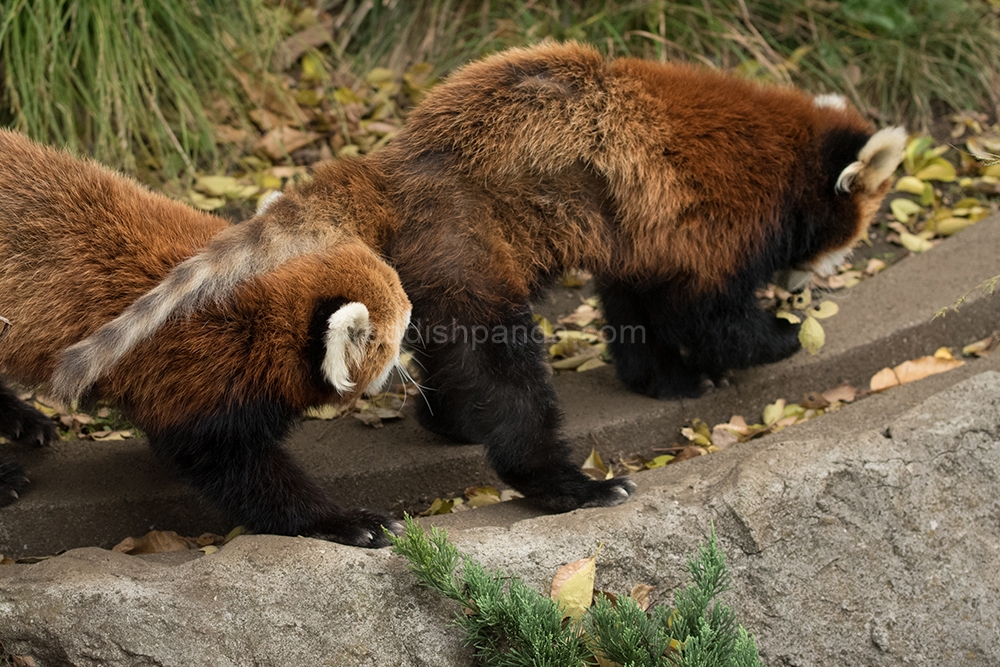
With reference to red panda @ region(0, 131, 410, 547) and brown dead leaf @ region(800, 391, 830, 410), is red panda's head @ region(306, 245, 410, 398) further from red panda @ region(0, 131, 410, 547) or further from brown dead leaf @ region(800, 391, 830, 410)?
brown dead leaf @ region(800, 391, 830, 410)

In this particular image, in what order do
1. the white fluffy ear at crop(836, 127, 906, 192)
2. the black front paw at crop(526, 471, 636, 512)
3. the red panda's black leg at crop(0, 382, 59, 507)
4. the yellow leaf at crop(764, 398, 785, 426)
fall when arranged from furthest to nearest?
1. the yellow leaf at crop(764, 398, 785, 426)
2. the red panda's black leg at crop(0, 382, 59, 507)
3. the white fluffy ear at crop(836, 127, 906, 192)
4. the black front paw at crop(526, 471, 636, 512)

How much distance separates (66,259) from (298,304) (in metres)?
0.97

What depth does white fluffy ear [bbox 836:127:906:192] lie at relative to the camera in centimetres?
460

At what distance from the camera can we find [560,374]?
5.84 metres

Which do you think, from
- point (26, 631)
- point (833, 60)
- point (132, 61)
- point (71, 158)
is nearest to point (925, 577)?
point (26, 631)

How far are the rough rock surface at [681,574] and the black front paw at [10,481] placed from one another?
0.95 metres

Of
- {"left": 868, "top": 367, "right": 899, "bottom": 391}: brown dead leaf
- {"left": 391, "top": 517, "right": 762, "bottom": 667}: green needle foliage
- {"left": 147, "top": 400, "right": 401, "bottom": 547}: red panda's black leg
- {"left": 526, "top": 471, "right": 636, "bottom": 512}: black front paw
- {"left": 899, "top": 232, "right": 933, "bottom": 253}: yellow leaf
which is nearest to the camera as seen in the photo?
{"left": 391, "top": 517, "right": 762, "bottom": 667}: green needle foliage

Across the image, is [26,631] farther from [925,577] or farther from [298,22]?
[298,22]

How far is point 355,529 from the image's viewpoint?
3.88m

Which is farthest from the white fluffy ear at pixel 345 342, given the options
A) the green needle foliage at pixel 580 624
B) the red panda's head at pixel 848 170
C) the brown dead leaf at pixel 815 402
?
the brown dead leaf at pixel 815 402

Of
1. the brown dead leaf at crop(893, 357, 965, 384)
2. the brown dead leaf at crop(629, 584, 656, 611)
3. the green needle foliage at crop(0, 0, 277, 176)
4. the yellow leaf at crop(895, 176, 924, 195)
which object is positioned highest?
the green needle foliage at crop(0, 0, 277, 176)

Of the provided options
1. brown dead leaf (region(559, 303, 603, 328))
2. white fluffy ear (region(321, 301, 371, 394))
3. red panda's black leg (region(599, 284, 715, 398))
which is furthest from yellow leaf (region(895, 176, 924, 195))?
white fluffy ear (region(321, 301, 371, 394))

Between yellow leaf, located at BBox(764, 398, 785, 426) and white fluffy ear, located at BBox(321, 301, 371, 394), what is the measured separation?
98.1 inches

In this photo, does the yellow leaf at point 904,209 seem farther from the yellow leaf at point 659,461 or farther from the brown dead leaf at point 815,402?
the yellow leaf at point 659,461
